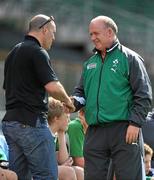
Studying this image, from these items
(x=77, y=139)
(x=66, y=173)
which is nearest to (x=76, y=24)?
(x=77, y=139)

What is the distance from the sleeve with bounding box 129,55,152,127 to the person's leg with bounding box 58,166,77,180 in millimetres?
1243

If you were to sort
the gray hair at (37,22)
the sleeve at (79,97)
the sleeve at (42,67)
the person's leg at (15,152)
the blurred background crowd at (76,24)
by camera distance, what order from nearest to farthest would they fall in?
the sleeve at (42,67), the person's leg at (15,152), the gray hair at (37,22), the sleeve at (79,97), the blurred background crowd at (76,24)

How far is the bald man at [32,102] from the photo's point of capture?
592 centimetres

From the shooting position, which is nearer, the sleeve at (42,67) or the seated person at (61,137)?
the sleeve at (42,67)

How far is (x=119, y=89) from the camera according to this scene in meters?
6.18

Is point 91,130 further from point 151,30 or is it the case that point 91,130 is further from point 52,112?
point 151,30

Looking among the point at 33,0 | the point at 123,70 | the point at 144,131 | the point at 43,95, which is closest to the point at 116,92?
the point at 123,70

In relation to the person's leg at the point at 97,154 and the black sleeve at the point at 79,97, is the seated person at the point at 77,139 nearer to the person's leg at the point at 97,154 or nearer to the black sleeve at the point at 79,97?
the black sleeve at the point at 79,97

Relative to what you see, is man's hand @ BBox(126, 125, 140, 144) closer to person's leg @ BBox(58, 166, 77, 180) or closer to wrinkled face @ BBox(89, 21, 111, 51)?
wrinkled face @ BBox(89, 21, 111, 51)

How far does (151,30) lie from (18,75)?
49.2 ft

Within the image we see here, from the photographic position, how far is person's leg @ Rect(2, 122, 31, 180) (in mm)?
6003

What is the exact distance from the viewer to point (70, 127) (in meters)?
7.76

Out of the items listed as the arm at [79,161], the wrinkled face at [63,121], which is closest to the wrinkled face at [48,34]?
the wrinkled face at [63,121]

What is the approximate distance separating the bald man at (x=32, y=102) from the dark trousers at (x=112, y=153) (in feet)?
1.24
